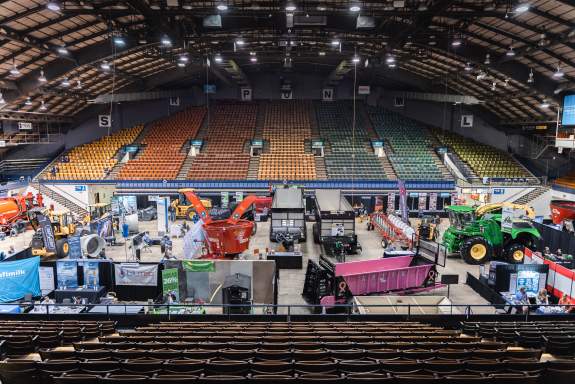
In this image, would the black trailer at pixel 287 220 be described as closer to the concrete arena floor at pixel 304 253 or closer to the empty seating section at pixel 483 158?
the concrete arena floor at pixel 304 253

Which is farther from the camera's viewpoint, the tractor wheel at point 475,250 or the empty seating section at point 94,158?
the empty seating section at point 94,158

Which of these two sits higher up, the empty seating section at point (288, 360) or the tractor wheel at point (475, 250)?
the empty seating section at point (288, 360)

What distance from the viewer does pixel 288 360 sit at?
5789 millimetres

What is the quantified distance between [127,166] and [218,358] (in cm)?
3151

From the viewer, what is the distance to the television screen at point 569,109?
24500 mm

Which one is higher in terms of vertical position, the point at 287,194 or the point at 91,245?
the point at 287,194

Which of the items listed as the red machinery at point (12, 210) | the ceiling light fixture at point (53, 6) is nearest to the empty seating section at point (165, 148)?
the red machinery at point (12, 210)

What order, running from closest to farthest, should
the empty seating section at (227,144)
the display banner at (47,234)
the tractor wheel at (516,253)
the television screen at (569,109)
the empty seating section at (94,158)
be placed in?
1. the tractor wheel at (516,253)
2. the display banner at (47,234)
3. the television screen at (569,109)
4. the empty seating section at (227,144)
5. the empty seating section at (94,158)

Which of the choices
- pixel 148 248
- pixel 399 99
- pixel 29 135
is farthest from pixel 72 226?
pixel 399 99

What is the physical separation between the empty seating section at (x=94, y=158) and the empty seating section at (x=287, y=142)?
46.2ft

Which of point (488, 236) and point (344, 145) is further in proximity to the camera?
point (344, 145)

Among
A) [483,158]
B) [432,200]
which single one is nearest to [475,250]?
[432,200]

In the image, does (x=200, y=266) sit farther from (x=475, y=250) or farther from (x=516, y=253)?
(x=516, y=253)

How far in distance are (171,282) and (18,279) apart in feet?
17.8
